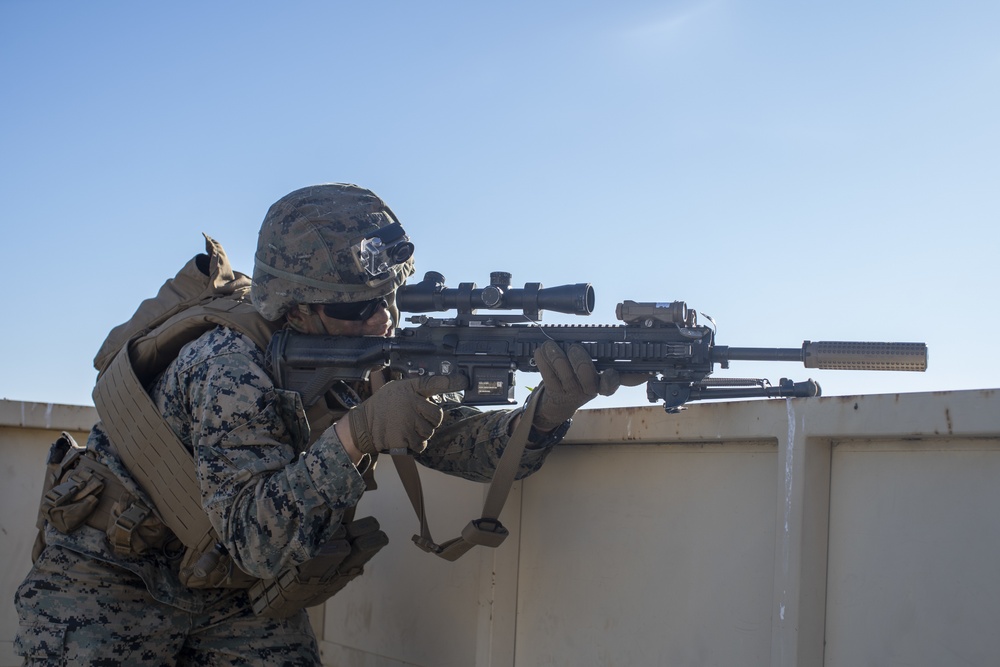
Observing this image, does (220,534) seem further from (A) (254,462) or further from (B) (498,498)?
(B) (498,498)

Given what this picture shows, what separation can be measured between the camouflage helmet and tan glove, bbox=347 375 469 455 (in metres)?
0.51

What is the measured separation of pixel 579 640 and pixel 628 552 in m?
0.36

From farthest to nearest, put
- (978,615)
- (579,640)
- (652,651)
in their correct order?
(579,640) < (652,651) < (978,615)

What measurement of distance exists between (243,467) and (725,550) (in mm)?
1475

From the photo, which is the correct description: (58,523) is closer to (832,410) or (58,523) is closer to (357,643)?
(357,643)

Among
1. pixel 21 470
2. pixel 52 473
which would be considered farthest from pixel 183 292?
pixel 21 470

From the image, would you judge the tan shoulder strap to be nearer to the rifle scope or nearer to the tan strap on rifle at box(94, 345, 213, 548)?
the tan strap on rifle at box(94, 345, 213, 548)

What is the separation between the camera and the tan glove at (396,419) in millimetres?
3059

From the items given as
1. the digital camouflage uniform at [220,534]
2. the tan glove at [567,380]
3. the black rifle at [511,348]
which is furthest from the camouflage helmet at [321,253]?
the tan glove at [567,380]

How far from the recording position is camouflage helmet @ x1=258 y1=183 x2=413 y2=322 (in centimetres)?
348

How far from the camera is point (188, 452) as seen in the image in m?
3.36

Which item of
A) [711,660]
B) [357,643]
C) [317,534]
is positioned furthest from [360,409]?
[357,643]

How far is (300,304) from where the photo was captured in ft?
11.5

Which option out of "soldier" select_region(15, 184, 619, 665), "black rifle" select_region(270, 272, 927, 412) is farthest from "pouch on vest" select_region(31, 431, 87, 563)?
"black rifle" select_region(270, 272, 927, 412)
